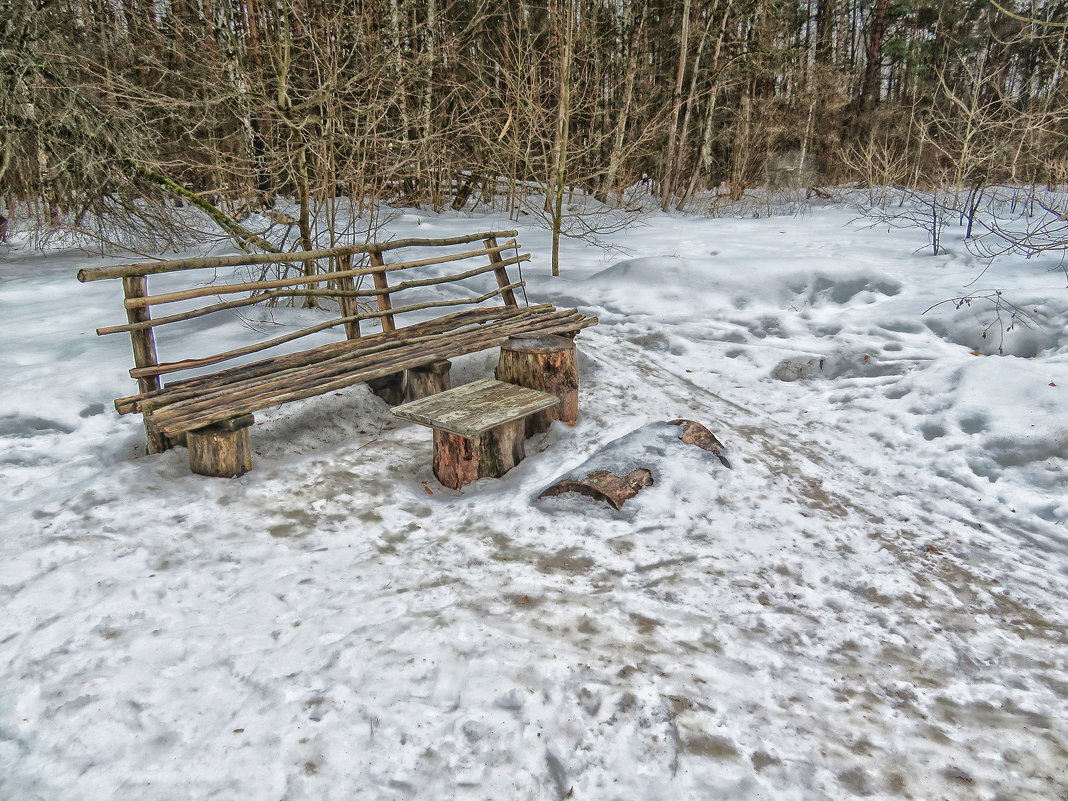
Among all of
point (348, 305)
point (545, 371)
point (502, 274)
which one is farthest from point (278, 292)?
point (545, 371)

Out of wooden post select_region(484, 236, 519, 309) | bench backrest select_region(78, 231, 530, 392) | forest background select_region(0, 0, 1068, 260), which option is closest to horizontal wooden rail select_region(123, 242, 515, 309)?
bench backrest select_region(78, 231, 530, 392)

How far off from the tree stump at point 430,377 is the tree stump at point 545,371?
38 centimetres

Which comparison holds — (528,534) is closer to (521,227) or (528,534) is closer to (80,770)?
(80,770)

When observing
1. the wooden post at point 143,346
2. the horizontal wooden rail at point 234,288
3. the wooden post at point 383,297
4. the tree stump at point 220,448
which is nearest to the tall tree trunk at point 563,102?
the horizontal wooden rail at point 234,288

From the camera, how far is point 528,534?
126 inches

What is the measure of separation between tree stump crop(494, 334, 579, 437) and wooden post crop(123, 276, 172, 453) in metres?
2.08

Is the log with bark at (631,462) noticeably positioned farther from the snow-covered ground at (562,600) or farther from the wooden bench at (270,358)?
the wooden bench at (270,358)

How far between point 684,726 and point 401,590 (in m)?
1.23

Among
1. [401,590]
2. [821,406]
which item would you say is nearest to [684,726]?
[401,590]

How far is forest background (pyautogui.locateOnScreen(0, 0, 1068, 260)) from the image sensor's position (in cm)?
655

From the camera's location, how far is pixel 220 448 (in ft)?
11.4

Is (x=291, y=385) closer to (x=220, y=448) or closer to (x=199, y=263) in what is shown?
(x=220, y=448)

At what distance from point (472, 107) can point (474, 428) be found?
841cm

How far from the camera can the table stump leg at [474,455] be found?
12.1 ft
